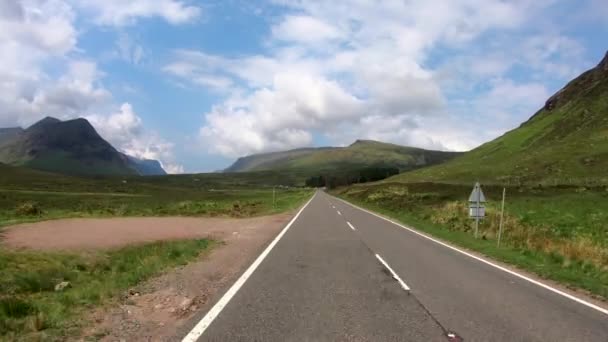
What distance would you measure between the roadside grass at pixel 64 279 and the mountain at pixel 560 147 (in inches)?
2043

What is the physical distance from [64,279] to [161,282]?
331cm

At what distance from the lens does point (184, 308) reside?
771cm

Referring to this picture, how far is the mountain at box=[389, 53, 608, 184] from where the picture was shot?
7150 centimetres

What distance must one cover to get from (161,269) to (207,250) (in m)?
3.99

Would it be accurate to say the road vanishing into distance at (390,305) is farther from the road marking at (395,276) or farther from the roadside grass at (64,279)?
the roadside grass at (64,279)

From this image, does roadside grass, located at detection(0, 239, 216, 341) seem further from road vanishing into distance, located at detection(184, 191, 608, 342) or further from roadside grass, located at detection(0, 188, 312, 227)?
roadside grass, located at detection(0, 188, 312, 227)

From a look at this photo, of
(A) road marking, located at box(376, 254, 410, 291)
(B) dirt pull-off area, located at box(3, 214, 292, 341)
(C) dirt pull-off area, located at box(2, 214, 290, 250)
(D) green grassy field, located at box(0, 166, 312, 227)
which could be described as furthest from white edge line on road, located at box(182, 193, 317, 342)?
(D) green grassy field, located at box(0, 166, 312, 227)

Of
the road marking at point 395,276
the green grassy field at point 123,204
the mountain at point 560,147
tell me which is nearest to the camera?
the road marking at point 395,276

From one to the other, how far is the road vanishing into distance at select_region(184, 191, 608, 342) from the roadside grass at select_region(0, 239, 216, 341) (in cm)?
215

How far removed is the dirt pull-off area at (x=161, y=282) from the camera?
6.57 meters

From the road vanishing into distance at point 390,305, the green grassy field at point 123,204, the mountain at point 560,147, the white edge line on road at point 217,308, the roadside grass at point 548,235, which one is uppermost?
the mountain at point 560,147

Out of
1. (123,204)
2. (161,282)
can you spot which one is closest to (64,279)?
(161,282)

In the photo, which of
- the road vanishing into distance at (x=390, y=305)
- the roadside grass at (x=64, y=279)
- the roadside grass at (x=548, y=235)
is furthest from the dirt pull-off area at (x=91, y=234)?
the roadside grass at (x=548, y=235)

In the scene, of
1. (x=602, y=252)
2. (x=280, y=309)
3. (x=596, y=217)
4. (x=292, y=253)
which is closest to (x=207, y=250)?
(x=292, y=253)
